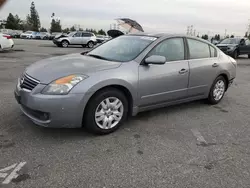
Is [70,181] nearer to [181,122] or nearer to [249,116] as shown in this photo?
[181,122]

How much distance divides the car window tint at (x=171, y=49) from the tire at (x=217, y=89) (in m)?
1.20

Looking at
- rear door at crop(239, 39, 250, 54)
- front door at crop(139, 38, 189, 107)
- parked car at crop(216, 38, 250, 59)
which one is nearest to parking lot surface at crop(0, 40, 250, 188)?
front door at crop(139, 38, 189, 107)

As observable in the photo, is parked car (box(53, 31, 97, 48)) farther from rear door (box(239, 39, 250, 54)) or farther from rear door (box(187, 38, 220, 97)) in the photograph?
rear door (box(187, 38, 220, 97))

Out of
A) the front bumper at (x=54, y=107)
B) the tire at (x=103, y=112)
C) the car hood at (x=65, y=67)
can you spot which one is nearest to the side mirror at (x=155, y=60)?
the car hood at (x=65, y=67)

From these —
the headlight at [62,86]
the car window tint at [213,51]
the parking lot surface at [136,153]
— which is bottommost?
the parking lot surface at [136,153]

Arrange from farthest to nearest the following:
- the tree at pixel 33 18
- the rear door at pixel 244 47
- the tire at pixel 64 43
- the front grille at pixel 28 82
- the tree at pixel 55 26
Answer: the tree at pixel 33 18 < the tree at pixel 55 26 < the tire at pixel 64 43 < the rear door at pixel 244 47 < the front grille at pixel 28 82

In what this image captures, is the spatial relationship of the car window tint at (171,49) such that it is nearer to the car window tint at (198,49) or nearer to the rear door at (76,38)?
the car window tint at (198,49)

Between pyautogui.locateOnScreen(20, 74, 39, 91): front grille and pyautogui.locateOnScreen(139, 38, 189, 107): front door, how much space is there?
153 cm

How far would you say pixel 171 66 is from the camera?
4.39 metres

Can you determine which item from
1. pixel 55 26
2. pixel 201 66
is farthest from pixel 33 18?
pixel 201 66

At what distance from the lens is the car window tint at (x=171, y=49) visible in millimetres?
4336

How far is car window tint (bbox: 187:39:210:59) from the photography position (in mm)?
4863

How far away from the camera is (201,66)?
4.92 metres

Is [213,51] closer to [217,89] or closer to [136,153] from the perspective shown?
[217,89]
